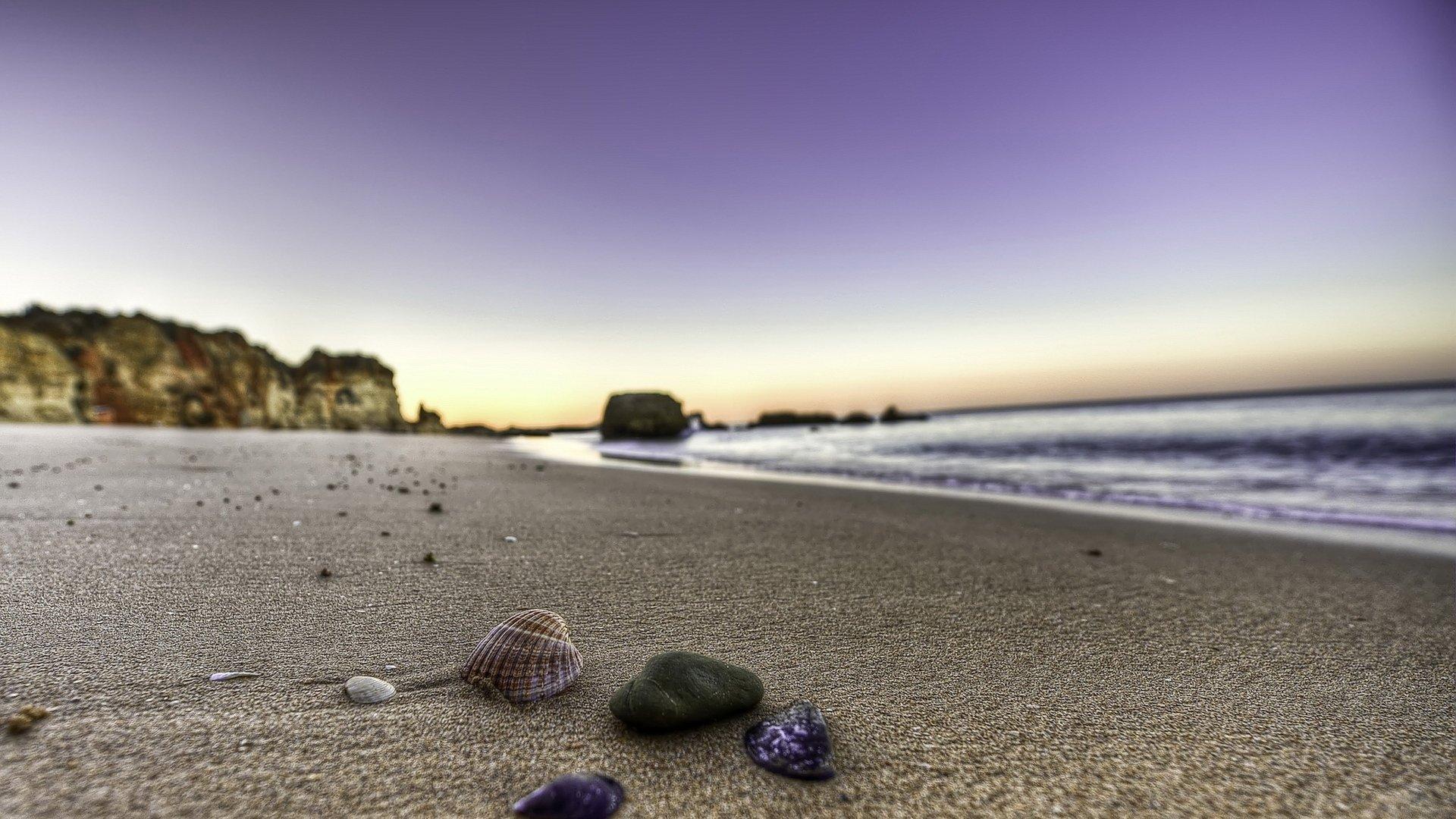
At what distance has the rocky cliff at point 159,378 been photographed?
30.4 meters

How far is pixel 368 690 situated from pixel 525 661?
19.8 inches

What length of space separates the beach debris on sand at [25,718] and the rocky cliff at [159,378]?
44.9m

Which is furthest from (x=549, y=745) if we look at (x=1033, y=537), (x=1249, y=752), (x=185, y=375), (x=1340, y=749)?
(x=185, y=375)

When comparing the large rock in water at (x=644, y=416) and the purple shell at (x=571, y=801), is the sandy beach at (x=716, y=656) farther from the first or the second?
the large rock in water at (x=644, y=416)

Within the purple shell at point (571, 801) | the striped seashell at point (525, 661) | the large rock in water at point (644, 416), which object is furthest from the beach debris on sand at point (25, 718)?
the large rock in water at point (644, 416)

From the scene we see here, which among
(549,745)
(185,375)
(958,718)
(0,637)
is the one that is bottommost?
(958,718)

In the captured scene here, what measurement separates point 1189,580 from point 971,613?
231 centimetres

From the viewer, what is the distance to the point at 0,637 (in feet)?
7.00

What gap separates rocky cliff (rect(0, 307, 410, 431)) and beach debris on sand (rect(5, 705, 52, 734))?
1769 inches

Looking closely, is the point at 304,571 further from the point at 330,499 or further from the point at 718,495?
the point at 718,495

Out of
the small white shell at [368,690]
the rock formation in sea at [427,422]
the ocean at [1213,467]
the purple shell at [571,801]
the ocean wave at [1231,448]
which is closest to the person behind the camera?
the purple shell at [571,801]

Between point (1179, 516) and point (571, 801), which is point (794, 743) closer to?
point (571, 801)

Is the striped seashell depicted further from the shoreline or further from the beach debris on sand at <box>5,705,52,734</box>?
the shoreline

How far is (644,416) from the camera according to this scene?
44.9m
